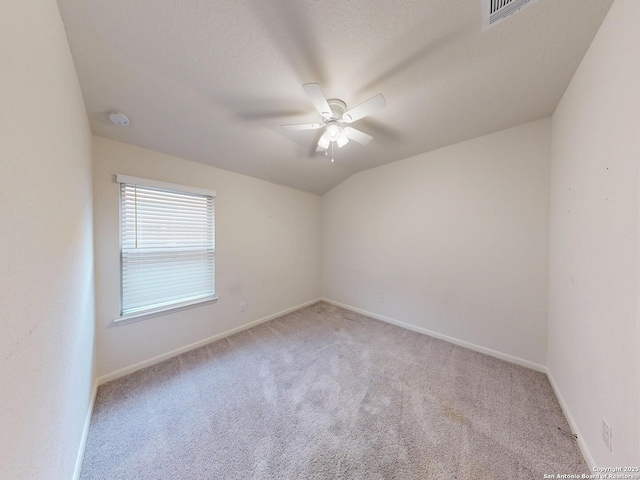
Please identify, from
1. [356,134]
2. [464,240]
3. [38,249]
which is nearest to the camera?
[38,249]

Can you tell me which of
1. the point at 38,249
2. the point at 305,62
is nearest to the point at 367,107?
the point at 305,62

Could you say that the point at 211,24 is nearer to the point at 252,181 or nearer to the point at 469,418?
the point at 252,181

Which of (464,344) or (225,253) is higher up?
(225,253)

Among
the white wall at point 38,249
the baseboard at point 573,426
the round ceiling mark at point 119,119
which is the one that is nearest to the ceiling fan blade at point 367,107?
the white wall at point 38,249

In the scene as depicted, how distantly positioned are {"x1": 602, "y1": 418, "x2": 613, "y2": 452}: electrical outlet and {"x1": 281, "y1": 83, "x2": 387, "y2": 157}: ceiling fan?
2.18m

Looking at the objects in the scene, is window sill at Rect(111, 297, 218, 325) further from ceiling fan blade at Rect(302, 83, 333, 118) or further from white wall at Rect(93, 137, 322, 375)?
ceiling fan blade at Rect(302, 83, 333, 118)

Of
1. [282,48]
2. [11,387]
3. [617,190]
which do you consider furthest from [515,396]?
[282,48]

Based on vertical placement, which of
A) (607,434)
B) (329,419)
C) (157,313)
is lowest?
(329,419)

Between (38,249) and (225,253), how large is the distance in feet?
6.30

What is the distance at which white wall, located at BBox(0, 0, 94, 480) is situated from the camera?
24.3 inches

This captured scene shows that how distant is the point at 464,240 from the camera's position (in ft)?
8.09

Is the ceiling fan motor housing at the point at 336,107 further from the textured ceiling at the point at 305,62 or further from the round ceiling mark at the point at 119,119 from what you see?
the round ceiling mark at the point at 119,119

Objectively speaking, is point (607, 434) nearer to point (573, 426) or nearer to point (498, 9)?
point (573, 426)

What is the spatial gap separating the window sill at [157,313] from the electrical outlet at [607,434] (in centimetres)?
318
